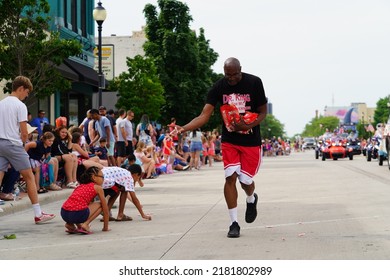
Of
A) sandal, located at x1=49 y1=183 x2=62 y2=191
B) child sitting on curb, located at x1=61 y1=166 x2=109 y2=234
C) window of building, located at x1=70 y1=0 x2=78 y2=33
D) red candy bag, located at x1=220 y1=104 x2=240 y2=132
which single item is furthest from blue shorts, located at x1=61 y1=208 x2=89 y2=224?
window of building, located at x1=70 y1=0 x2=78 y2=33

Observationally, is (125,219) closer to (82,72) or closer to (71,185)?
(71,185)

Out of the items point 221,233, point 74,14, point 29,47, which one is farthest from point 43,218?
point 74,14

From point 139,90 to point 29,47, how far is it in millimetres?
20278

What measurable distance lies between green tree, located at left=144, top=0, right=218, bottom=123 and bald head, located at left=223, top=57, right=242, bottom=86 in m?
44.0

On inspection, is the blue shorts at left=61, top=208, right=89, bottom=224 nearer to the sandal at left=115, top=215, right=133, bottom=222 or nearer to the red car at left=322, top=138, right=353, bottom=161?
the sandal at left=115, top=215, right=133, bottom=222

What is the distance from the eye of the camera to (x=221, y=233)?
29.6 feet

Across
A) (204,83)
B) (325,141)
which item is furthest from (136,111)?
(204,83)

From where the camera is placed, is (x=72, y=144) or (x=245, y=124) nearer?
(x=245, y=124)

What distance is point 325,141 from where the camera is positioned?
148ft

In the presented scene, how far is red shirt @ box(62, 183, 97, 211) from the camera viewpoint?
30.3 feet

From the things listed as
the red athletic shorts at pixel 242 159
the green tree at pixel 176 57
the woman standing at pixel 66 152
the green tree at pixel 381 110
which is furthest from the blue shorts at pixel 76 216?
the green tree at pixel 381 110

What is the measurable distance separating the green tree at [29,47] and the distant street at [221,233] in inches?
238

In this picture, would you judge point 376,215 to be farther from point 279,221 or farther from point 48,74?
point 48,74

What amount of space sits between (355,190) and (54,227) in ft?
25.3
